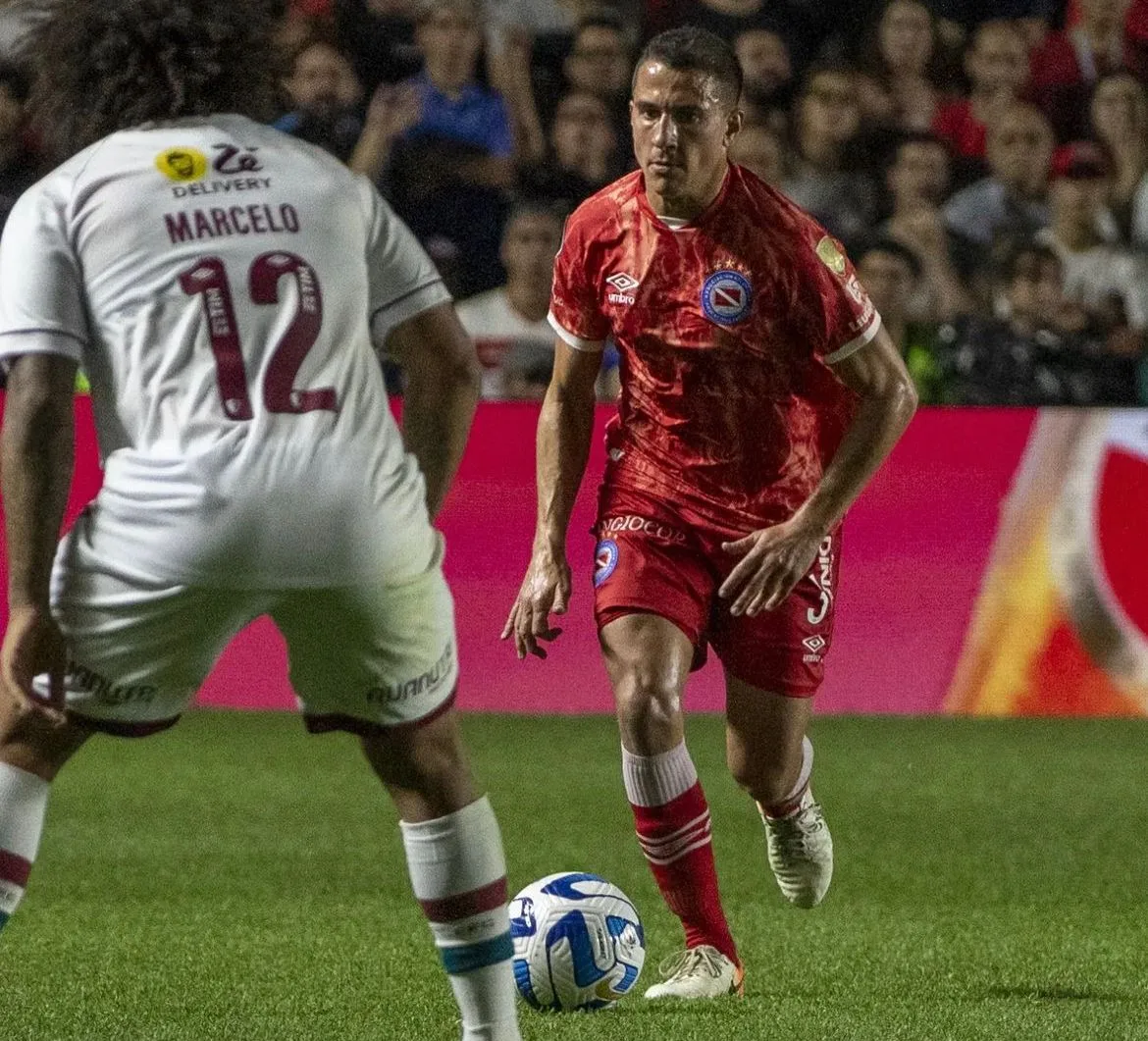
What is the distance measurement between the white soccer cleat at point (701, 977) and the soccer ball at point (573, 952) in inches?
3.7

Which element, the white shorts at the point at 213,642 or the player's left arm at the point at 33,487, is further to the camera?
the white shorts at the point at 213,642

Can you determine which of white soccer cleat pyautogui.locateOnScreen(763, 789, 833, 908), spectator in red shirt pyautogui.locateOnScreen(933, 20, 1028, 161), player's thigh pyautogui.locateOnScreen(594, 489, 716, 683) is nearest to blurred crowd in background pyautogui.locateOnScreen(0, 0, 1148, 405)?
spectator in red shirt pyautogui.locateOnScreen(933, 20, 1028, 161)

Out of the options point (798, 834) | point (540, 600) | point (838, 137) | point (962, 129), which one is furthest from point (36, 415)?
point (962, 129)

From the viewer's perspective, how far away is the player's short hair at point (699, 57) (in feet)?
16.6

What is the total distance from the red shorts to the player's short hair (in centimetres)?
99

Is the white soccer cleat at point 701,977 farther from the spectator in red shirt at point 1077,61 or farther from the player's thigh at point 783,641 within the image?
the spectator in red shirt at point 1077,61

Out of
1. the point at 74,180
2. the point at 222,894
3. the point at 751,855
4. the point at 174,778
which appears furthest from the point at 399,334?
the point at 174,778

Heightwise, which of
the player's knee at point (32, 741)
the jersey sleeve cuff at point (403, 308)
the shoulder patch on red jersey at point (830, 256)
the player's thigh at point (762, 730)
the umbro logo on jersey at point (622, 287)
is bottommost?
the player's thigh at point (762, 730)

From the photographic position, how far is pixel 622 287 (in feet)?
17.3

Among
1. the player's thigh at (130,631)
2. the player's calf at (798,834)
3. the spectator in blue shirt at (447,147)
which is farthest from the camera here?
the spectator in blue shirt at (447,147)

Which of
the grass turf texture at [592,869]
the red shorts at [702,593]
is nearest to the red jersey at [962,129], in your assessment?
the grass turf texture at [592,869]

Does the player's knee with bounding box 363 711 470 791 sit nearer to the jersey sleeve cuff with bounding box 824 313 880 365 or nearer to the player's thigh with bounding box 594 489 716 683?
the player's thigh with bounding box 594 489 716 683

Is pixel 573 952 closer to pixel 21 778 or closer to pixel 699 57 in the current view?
pixel 21 778

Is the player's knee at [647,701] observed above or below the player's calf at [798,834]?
above
